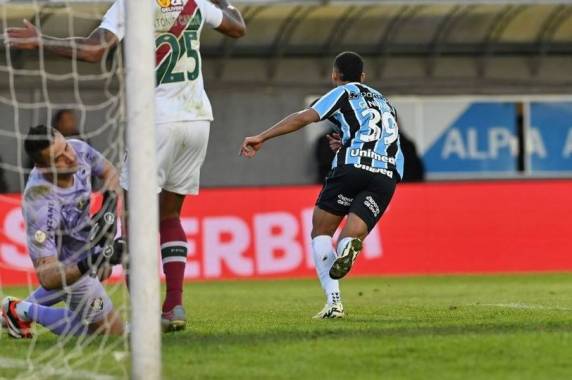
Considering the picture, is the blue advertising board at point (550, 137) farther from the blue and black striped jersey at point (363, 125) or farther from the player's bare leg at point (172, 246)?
the player's bare leg at point (172, 246)

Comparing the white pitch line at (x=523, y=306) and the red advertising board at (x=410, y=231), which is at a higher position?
the red advertising board at (x=410, y=231)

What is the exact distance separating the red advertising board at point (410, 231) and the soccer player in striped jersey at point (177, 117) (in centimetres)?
892

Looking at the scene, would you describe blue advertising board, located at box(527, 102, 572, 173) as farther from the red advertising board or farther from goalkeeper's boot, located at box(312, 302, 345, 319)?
goalkeeper's boot, located at box(312, 302, 345, 319)

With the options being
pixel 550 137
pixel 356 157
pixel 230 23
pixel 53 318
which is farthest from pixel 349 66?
pixel 550 137

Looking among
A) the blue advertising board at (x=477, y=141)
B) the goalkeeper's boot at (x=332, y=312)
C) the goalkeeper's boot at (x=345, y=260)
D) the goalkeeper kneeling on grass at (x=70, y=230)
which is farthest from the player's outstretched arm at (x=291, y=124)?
the blue advertising board at (x=477, y=141)

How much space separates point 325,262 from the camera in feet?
33.6

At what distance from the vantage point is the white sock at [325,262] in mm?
10008

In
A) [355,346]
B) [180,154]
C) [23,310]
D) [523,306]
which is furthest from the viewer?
[523,306]

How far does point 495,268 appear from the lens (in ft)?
60.6

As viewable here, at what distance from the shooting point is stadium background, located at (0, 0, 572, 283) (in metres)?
Answer: 18.5

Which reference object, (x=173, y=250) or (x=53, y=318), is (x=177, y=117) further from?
(x=53, y=318)

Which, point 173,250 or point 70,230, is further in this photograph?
point 173,250

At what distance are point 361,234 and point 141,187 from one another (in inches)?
159

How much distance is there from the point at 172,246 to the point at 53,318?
33.7 inches
